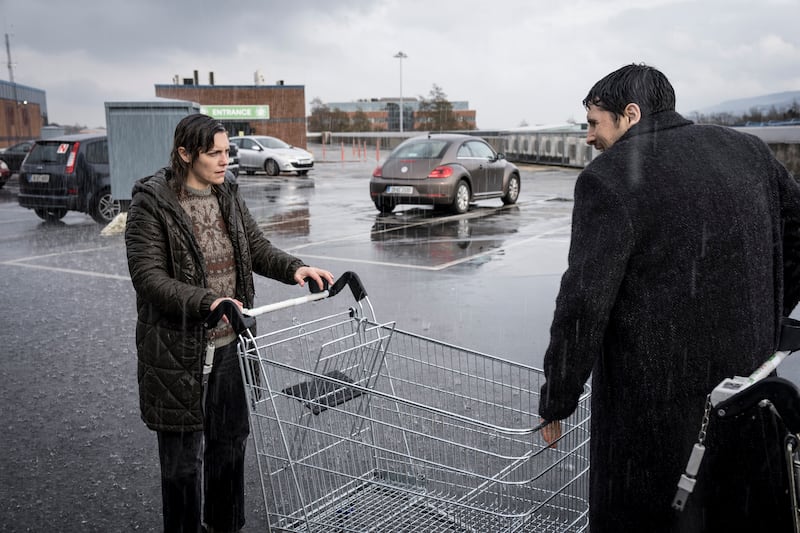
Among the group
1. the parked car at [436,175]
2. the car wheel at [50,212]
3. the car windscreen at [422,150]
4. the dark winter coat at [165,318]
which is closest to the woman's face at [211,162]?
the dark winter coat at [165,318]

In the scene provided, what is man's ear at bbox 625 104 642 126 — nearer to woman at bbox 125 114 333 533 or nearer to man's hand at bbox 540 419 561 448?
man's hand at bbox 540 419 561 448

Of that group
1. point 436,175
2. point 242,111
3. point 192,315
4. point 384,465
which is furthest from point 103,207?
point 242,111

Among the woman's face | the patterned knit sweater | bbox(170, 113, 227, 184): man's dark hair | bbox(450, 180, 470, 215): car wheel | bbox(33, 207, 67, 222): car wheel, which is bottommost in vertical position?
bbox(33, 207, 67, 222): car wheel

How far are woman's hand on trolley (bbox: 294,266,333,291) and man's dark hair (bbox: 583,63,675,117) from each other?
151 centimetres

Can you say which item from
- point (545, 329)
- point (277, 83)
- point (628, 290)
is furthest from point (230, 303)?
point (277, 83)

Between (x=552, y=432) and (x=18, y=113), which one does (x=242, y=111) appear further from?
(x=552, y=432)

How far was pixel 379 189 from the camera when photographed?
15.3 meters

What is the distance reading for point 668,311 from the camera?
2178 mm

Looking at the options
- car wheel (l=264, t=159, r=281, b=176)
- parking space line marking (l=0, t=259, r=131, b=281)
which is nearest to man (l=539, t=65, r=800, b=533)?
parking space line marking (l=0, t=259, r=131, b=281)

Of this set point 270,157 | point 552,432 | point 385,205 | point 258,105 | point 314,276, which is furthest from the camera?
point 258,105

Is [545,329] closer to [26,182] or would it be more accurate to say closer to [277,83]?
[26,182]

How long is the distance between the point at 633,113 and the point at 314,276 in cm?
161

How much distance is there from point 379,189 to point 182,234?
12.2m

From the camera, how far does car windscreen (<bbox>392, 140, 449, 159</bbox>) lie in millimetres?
15180
